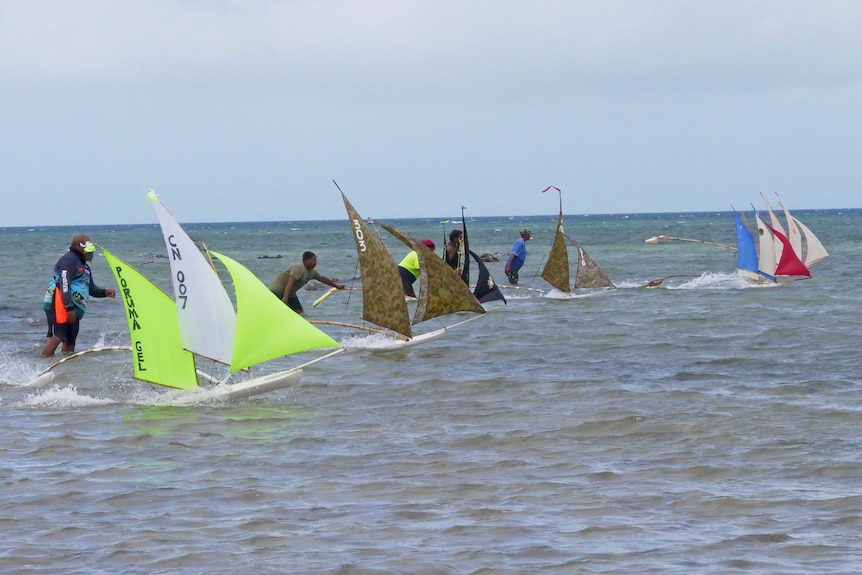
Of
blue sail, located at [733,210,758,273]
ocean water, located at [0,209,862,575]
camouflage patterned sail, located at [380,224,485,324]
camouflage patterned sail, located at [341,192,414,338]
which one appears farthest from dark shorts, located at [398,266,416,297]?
blue sail, located at [733,210,758,273]

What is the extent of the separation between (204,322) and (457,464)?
377cm

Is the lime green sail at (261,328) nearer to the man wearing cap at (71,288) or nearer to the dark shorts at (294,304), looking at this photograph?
the man wearing cap at (71,288)

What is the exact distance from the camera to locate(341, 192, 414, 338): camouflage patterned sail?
16.3 m

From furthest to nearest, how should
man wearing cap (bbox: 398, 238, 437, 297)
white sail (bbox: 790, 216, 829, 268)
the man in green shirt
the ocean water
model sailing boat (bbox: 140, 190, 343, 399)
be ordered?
1. white sail (bbox: 790, 216, 829, 268)
2. man wearing cap (bbox: 398, 238, 437, 297)
3. the man in green shirt
4. model sailing boat (bbox: 140, 190, 343, 399)
5. the ocean water

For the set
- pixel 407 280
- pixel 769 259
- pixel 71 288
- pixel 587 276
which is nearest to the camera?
pixel 71 288

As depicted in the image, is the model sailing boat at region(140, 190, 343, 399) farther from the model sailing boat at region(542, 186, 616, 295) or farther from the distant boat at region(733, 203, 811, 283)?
Answer: the distant boat at region(733, 203, 811, 283)

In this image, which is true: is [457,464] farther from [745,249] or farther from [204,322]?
[745,249]

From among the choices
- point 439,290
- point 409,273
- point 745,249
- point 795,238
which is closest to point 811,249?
point 795,238

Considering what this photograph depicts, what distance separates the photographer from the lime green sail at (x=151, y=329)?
12.1 m

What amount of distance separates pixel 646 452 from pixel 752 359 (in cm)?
694

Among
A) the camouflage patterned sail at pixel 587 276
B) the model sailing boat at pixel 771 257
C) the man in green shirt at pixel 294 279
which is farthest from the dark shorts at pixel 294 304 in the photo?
the model sailing boat at pixel 771 257

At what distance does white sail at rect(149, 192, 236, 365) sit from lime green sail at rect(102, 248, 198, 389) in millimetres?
215

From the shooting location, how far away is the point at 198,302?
12.1 meters

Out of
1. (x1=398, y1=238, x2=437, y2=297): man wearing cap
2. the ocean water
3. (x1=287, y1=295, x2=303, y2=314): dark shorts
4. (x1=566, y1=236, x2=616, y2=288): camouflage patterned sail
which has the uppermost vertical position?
(x1=398, y1=238, x2=437, y2=297): man wearing cap
